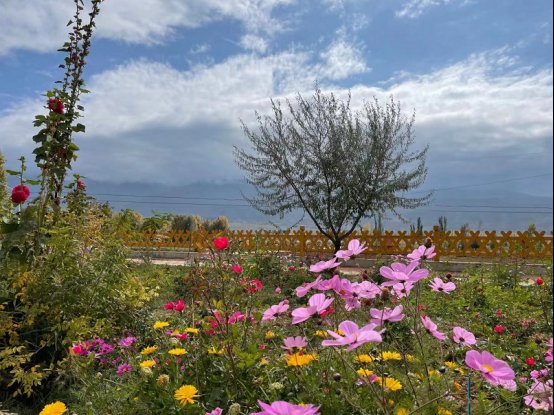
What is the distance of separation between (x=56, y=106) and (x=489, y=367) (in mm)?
4001

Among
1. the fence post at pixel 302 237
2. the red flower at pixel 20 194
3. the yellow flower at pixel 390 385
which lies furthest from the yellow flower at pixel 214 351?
the fence post at pixel 302 237

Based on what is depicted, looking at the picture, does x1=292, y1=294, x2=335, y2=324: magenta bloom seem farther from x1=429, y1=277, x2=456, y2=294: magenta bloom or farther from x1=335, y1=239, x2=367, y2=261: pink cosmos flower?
x1=429, y1=277, x2=456, y2=294: magenta bloom

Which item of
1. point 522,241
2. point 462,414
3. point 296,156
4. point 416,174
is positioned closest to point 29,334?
point 462,414

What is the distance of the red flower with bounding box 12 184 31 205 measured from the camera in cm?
365

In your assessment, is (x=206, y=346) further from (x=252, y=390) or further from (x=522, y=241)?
(x=522, y=241)

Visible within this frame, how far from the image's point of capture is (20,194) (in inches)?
144

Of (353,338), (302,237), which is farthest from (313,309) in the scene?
(302,237)

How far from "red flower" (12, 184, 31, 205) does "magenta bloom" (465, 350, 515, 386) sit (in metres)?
3.48

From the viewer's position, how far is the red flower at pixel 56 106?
13.5 feet

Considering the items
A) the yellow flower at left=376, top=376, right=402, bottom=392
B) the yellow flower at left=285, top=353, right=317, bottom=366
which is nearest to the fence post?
the yellow flower at left=285, top=353, right=317, bottom=366

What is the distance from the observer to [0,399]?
3.08 meters

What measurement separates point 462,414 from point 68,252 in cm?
264

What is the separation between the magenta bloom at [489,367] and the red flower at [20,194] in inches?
137

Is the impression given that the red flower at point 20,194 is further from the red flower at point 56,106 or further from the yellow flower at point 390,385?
the yellow flower at point 390,385
